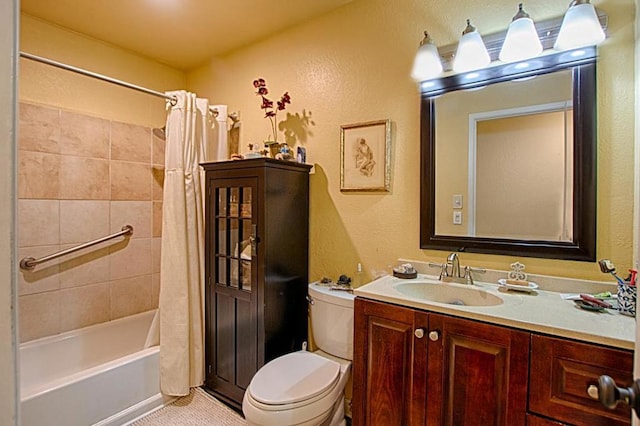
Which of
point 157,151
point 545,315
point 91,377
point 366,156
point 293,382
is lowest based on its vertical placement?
point 91,377

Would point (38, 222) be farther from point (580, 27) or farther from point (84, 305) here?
point (580, 27)

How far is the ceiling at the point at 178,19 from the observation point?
2.02 m

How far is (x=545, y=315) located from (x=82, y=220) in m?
2.85

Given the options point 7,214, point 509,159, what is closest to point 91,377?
point 7,214

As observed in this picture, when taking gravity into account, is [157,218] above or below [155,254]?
above

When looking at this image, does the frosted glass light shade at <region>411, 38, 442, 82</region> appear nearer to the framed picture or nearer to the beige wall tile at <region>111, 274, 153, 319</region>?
the framed picture

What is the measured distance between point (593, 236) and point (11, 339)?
1.81 metres

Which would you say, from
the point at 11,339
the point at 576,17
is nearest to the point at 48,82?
the point at 11,339

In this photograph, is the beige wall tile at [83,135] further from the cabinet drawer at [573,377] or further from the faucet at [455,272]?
the cabinet drawer at [573,377]

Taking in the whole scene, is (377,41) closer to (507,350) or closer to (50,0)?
(507,350)

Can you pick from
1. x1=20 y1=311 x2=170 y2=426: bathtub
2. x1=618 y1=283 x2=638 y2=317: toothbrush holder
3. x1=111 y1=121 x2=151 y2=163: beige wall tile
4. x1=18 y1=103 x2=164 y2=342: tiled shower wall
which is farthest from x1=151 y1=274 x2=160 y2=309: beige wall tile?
x1=618 y1=283 x2=638 y2=317: toothbrush holder

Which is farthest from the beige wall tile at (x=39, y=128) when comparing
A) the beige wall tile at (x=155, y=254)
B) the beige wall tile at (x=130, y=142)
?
the beige wall tile at (x=155, y=254)

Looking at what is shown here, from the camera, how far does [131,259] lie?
265 centimetres

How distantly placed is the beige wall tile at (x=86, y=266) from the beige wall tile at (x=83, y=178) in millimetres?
374
